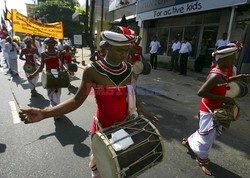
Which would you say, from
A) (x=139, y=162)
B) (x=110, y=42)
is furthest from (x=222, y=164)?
(x=110, y=42)

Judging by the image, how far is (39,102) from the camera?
632cm

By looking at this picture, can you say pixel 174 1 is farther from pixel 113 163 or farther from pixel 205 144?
pixel 113 163

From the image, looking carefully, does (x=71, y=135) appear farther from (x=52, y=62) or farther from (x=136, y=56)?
(x=136, y=56)

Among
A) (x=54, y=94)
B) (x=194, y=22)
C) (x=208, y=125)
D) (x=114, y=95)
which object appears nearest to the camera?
(x=114, y=95)

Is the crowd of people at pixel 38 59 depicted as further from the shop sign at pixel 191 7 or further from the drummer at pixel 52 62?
the shop sign at pixel 191 7

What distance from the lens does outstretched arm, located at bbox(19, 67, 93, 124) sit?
1682 millimetres

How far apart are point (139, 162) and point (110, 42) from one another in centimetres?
111

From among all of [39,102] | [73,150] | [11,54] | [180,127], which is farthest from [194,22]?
[73,150]

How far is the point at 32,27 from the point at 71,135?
667 cm

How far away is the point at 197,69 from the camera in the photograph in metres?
11.5

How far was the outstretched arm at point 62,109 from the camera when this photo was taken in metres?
1.68

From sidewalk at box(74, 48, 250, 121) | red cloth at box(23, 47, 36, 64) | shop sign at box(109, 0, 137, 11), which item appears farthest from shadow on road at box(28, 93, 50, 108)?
shop sign at box(109, 0, 137, 11)

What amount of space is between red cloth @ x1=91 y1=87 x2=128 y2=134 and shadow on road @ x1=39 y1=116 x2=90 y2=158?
1730 millimetres

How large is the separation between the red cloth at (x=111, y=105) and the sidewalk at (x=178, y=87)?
181 inches
